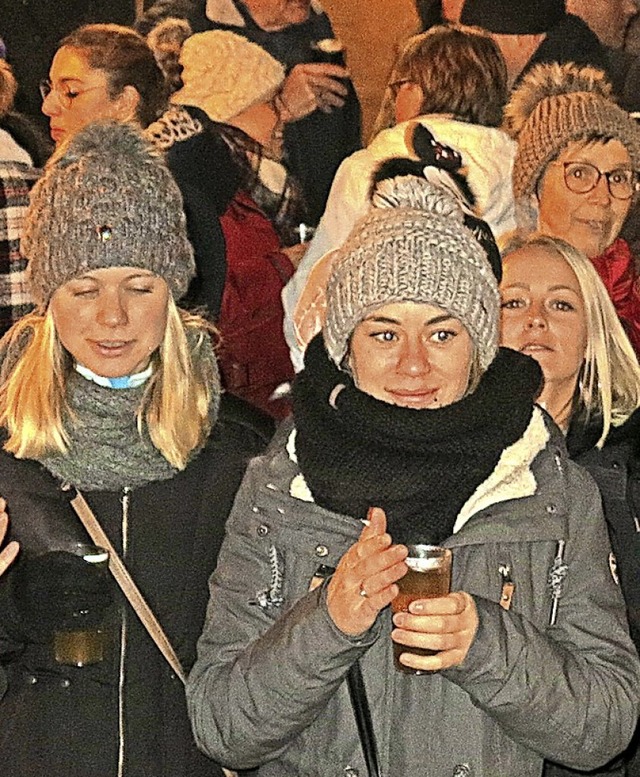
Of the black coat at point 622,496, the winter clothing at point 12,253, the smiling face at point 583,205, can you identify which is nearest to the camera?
the black coat at point 622,496

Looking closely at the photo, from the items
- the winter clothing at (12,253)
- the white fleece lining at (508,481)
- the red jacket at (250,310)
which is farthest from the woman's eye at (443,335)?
the red jacket at (250,310)

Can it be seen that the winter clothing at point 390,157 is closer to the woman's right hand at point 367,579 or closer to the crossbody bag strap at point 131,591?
the crossbody bag strap at point 131,591

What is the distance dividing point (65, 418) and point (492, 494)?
964 mm

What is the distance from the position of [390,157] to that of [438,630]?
311 centimetres

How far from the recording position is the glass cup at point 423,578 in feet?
9.00

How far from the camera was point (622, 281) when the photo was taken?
5773 mm

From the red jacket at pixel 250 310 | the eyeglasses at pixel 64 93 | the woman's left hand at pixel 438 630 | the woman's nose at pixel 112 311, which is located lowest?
the red jacket at pixel 250 310

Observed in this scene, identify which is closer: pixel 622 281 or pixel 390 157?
pixel 390 157

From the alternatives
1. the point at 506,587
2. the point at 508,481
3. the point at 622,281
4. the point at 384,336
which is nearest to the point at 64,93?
the point at 622,281

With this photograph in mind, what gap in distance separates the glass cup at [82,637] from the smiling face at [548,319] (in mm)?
1368

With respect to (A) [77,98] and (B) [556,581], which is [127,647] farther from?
(A) [77,98]

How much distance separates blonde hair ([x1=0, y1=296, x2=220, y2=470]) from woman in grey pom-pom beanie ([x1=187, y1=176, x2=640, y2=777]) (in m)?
0.37

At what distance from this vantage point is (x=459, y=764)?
2887 millimetres

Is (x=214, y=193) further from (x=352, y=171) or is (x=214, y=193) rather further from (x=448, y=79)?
(x=448, y=79)
